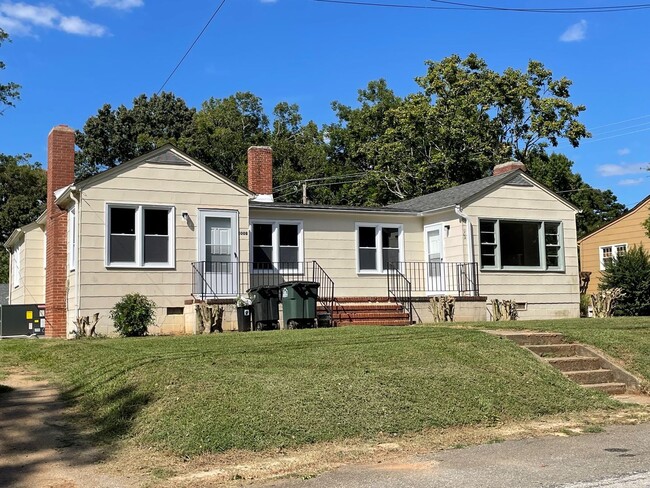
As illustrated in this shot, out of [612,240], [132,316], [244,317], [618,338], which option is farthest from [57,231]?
[612,240]

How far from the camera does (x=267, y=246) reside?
19797 mm

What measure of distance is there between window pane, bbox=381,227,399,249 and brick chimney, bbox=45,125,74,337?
916 centimetres

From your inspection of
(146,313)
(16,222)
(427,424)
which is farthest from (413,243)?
(16,222)

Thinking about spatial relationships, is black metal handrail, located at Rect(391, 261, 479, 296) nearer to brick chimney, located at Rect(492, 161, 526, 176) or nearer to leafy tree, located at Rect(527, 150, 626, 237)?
brick chimney, located at Rect(492, 161, 526, 176)

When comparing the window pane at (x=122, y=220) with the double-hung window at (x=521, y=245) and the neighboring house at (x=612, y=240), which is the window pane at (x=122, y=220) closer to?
the double-hung window at (x=521, y=245)

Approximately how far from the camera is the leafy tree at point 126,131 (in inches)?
1800

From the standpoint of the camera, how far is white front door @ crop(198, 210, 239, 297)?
18109 millimetres

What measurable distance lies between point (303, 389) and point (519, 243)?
14671 millimetres

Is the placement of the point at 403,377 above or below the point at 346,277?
below

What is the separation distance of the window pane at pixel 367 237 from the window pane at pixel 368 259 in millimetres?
206

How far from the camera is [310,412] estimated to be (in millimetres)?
7645

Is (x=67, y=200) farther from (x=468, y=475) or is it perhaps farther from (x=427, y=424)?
(x=468, y=475)

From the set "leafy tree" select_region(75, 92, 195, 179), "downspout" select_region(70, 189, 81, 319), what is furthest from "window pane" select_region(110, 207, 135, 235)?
"leafy tree" select_region(75, 92, 195, 179)

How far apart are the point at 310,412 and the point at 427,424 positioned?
132 cm
